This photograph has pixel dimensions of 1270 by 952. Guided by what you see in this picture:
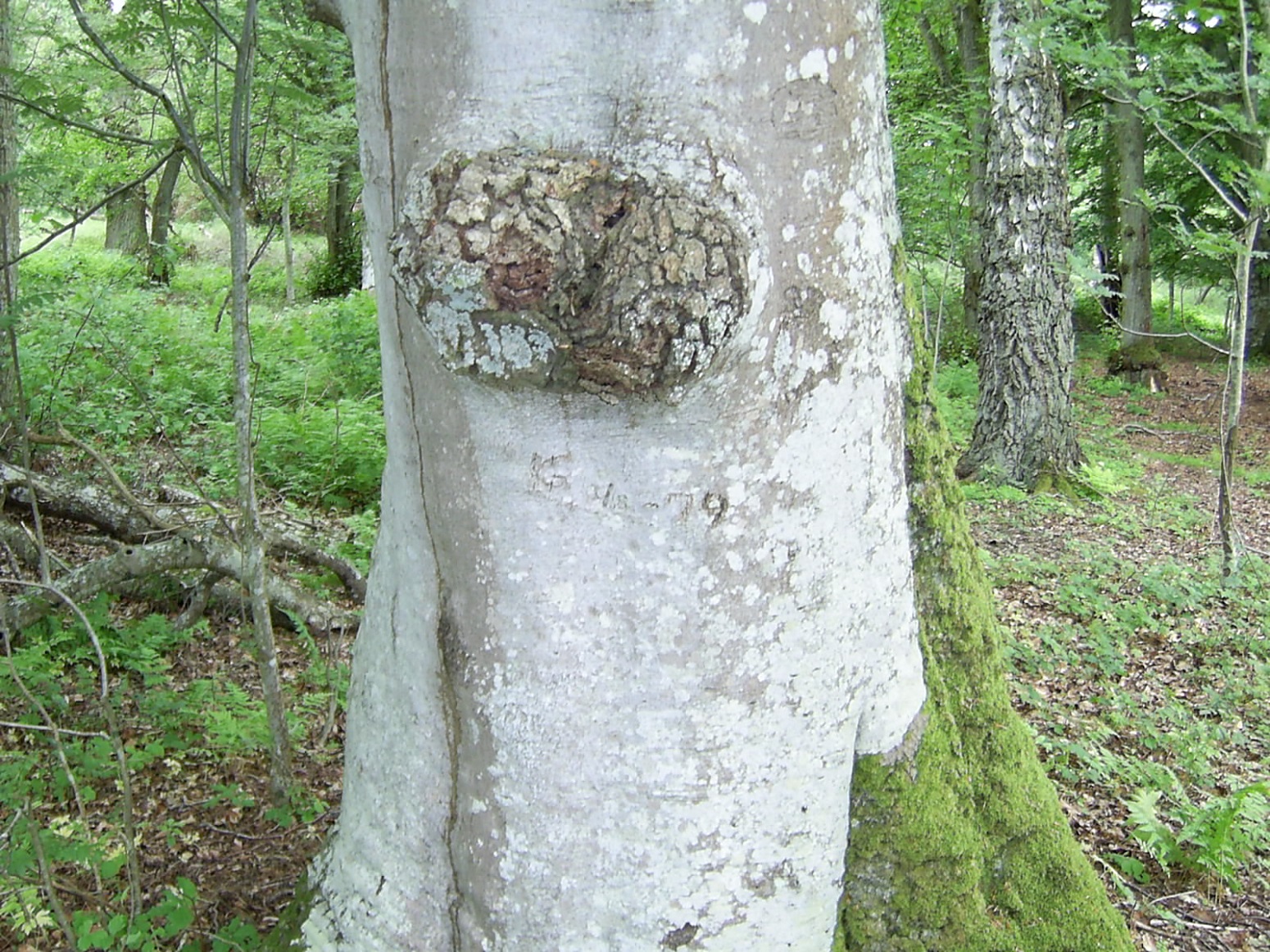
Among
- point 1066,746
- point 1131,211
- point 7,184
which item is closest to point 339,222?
point 7,184

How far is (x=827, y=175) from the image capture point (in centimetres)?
143

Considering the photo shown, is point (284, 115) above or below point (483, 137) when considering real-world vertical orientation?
above

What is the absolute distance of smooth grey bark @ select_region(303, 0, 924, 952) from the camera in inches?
49.9

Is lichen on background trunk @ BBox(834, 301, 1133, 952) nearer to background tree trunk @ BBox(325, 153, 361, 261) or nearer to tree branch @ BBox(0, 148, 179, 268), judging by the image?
tree branch @ BBox(0, 148, 179, 268)

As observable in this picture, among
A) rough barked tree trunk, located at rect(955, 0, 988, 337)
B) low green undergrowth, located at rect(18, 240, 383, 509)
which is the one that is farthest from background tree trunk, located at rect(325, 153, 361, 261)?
rough barked tree trunk, located at rect(955, 0, 988, 337)

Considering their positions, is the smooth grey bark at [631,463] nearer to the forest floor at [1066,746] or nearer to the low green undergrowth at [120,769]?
the low green undergrowth at [120,769]

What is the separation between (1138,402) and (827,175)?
41.2 feet

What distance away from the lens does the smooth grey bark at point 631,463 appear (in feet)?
4.16

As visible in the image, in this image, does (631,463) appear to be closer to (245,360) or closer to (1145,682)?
(245,360)

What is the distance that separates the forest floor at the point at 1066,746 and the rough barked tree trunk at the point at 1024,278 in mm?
1025

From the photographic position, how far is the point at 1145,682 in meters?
4.06

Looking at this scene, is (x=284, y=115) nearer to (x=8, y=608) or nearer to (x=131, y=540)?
(x=131, y=540)

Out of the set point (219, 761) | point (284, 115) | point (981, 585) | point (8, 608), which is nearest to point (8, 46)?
point (284, 115)

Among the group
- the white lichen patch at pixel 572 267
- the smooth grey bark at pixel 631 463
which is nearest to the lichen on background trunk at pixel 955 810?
the smooth grey bark at pixel 631 463
